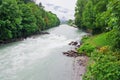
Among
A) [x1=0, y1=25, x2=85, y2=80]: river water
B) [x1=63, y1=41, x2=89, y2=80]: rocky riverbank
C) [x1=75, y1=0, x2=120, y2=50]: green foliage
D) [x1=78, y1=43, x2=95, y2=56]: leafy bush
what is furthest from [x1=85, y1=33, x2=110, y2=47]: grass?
[x1=0, y1=25, x2=85, y2=80]: river water

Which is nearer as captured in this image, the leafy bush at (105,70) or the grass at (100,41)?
the leafy bush at (105,70)

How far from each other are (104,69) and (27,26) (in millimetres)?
50210

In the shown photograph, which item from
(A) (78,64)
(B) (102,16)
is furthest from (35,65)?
(B) (102,16)

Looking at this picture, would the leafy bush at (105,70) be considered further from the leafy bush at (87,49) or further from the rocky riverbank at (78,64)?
the leafy bush at (87,49)

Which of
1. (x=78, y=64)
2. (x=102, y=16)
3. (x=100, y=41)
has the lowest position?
(x=78, y=64)

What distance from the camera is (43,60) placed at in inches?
1438

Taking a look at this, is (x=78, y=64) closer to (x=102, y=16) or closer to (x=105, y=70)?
(x=102, y=16)

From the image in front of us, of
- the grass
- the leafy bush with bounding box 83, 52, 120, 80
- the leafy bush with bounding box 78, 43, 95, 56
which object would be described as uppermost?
the leafy bush with bounding box 83, 52, 120, 80

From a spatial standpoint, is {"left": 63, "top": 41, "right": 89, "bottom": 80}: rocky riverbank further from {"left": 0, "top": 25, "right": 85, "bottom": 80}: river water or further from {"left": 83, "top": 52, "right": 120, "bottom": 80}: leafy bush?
{"left": 83, "top": 52, "right": 120, "bottom": 80}: leafy bush

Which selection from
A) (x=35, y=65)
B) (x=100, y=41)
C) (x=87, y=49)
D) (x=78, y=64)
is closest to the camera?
(x=35, y=65)

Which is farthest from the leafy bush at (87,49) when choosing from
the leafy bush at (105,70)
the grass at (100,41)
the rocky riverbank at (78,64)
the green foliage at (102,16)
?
the leafy bush at (105,70)

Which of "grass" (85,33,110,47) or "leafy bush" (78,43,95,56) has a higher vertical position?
"grass" (85,33,110,47)

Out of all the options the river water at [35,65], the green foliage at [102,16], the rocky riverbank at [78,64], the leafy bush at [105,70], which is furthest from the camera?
the rocky riverbank at [78,64]

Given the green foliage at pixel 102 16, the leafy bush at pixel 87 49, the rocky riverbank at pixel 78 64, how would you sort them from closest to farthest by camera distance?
the green foliage at pixel 102 16 < the rocky riverbank at pixel 78 64 < the leafy bush at pixel 87 49
